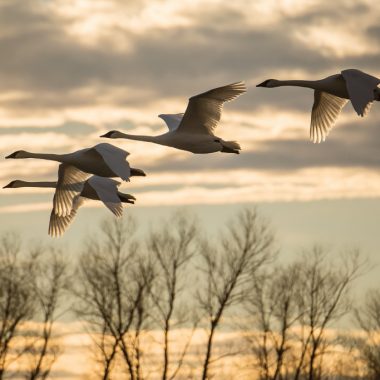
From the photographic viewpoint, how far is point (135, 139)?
35531mm

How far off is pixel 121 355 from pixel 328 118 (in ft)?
102

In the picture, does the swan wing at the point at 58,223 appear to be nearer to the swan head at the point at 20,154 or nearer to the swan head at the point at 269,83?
the swan head at the point at 20,154

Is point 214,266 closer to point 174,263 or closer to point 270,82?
point 174,263

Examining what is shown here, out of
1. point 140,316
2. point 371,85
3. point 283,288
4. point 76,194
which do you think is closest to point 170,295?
point 140,316

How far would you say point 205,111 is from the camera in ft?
117

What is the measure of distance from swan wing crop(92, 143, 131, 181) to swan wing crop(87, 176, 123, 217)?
1.21 meters

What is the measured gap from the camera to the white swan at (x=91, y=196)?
34.4m

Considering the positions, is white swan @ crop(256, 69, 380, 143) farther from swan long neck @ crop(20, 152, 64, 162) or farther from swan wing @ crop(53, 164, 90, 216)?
swan wing @ crop(53, 164, 90, 216)

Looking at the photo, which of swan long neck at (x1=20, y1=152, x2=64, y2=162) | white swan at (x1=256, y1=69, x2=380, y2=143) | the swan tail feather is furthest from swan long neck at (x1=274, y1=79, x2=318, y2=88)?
swan long neck at (x1=20, y1=152, x2=64, y2=162)

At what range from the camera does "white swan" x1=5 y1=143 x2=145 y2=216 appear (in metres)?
32.2

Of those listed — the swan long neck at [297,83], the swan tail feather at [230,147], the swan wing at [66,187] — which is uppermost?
the swan long neck at [297,83]

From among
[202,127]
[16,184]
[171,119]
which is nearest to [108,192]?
[202,127]

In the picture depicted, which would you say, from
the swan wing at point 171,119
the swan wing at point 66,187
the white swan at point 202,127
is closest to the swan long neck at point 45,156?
the swan wing at point 66,187

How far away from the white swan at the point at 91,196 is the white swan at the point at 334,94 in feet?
12.9
